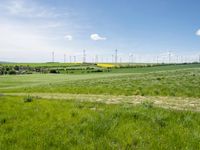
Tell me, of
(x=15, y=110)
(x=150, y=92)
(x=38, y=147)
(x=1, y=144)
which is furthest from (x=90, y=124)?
(x=150, y=92)

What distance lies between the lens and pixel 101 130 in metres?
8.92

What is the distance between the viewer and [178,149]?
23.6 ft

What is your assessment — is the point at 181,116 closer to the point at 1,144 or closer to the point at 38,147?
the point at 38,147

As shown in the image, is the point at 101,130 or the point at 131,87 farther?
the point at 131,87

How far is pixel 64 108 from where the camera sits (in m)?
12.8

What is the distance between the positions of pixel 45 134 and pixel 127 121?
3264mm

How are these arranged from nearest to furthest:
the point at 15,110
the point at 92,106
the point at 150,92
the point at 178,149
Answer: the point at 178,149 → the point at 15,110 → the point at 92,106 → the point at 150,92

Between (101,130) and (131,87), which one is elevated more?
(101,130)

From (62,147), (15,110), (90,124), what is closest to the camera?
(62,147)

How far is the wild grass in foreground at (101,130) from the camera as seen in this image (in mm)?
7719

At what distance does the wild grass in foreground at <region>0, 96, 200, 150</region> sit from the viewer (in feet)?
25.3

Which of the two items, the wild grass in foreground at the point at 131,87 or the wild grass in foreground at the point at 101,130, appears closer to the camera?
the wild grass in foreground at the point at 101,130

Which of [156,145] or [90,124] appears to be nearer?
[156,145]

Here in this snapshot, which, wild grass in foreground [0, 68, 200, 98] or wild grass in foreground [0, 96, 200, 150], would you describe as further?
wild grass in foreground [0, 68, 200, 98]
